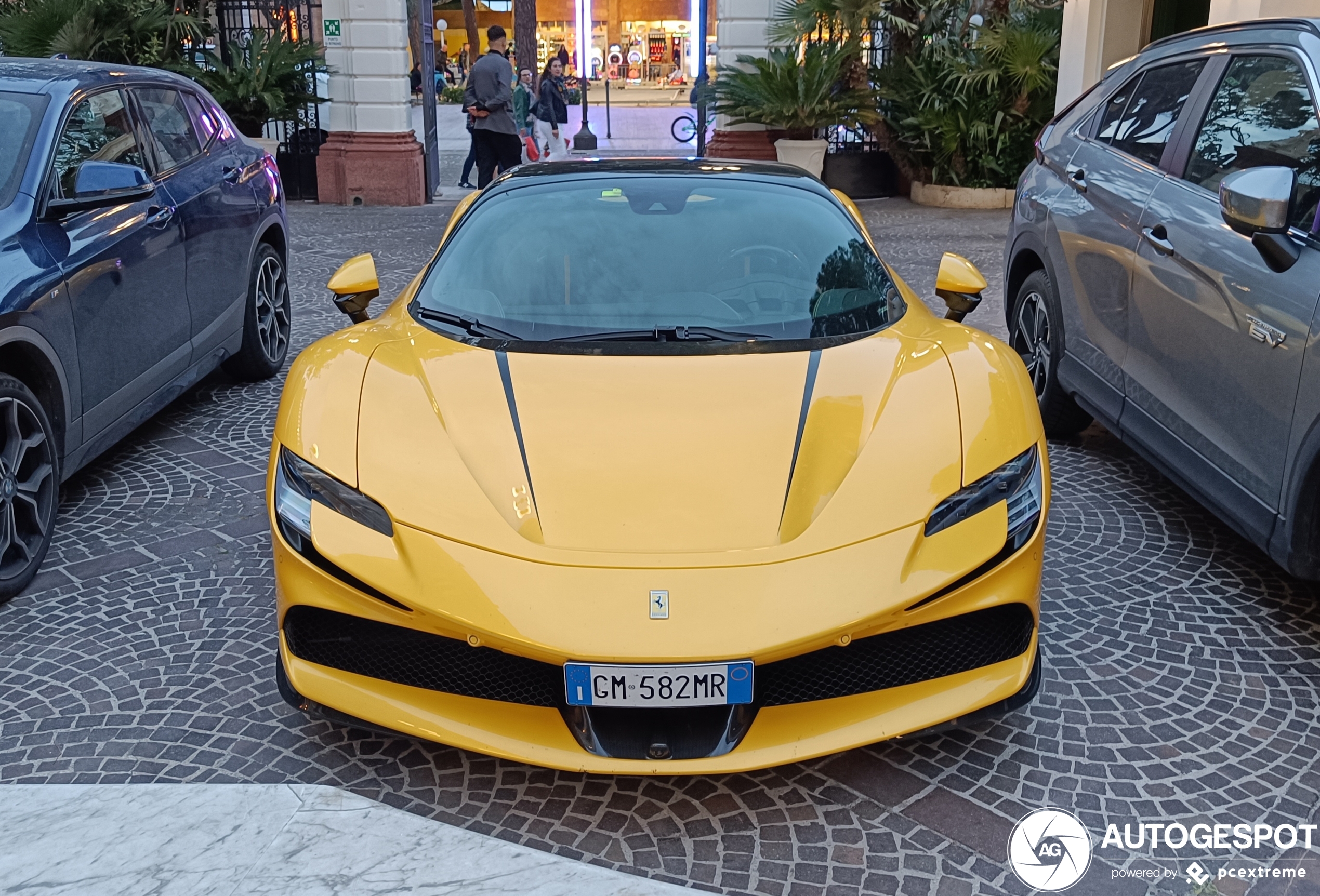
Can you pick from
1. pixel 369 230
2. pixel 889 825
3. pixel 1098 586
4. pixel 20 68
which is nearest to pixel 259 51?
pixel 369 230

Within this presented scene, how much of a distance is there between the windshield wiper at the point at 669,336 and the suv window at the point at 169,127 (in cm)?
311

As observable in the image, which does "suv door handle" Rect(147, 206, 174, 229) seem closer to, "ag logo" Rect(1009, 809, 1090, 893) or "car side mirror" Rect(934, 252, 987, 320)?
"car side mirror" Rect(934, 252, 987, 320)

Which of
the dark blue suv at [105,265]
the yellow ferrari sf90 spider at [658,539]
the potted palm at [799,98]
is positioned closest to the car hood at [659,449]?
the yellow ferrari sf90 spider at [658,539]

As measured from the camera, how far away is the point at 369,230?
1263 centimetres

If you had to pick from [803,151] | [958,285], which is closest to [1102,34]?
[803,151]

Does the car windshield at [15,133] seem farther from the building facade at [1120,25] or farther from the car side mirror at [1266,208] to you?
the building facade at [1120,25]

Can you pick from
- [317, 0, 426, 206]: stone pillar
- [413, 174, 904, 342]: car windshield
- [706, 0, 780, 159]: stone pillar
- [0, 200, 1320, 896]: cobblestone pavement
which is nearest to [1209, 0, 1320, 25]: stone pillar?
[0, 200, 1320, 896]: cobblestone pavement

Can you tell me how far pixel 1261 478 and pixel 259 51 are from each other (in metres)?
13.1

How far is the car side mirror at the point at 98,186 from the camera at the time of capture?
4.55m

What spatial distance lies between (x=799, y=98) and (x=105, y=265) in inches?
418

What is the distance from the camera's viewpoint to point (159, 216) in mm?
5410

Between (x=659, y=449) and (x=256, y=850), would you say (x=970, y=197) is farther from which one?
(x=256, y=850)

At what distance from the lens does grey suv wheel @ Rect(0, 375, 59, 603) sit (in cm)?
407

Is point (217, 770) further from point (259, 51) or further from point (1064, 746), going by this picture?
point (259, 51)
